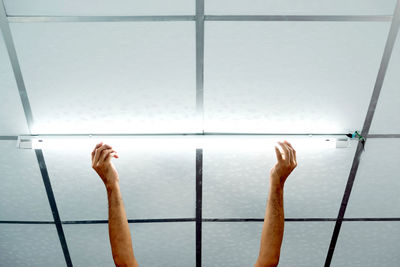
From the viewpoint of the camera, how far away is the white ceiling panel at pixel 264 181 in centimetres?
178

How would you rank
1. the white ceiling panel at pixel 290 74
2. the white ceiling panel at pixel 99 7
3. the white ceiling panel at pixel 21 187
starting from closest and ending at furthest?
the white ceiling panel at pixel 99 7
the white ceiling panel at pixel 290 74
the white ceiling panel at pixel 21 187

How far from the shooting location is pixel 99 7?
136cm

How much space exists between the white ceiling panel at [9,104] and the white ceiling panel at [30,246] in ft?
2.72

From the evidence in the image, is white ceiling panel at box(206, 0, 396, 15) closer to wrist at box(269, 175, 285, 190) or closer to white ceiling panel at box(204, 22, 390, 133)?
white ceiling panel at box(204, 22, 390, 133)

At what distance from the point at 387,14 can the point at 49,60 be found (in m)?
1.85

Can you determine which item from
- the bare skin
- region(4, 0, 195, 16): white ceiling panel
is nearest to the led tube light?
the bare skin

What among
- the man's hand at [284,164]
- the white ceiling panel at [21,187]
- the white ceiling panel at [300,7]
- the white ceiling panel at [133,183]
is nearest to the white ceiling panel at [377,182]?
the man's hand at [284,164]

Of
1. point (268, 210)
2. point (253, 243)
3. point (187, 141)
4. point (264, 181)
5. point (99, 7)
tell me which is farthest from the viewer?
point (253, 243)

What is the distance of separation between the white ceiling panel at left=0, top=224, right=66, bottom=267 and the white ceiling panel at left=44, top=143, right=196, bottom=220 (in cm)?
27

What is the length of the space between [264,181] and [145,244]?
1084mm

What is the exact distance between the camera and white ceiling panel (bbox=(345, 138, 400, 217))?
5.85ft

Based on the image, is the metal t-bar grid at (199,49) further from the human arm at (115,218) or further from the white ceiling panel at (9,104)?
the human arm at (115,218)

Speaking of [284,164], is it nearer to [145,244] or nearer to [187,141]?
[187,141]

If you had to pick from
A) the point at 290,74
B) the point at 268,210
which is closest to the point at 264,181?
the point at 268,210
